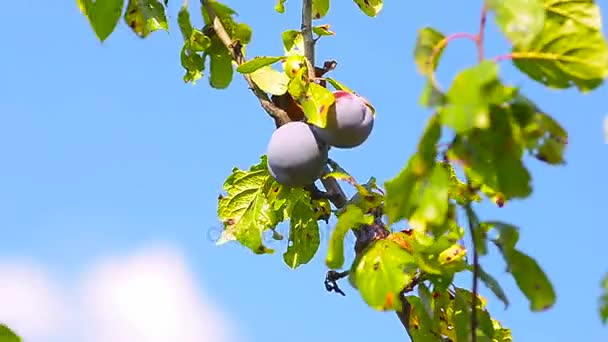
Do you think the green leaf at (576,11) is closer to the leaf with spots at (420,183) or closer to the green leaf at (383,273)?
the leaf with spots at (420,183)

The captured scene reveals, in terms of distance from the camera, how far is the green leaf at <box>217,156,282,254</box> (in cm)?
228

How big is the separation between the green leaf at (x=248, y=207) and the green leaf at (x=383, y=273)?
421 millimetres

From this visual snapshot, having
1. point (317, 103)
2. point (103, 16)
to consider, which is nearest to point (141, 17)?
point (103, 16)

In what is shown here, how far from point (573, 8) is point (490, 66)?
354mm

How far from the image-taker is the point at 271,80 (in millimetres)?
2121

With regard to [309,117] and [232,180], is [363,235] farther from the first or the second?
[232,180]

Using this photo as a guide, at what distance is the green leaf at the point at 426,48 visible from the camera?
47.5 inches

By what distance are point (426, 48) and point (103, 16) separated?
3.51 feet

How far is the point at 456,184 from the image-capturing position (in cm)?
215

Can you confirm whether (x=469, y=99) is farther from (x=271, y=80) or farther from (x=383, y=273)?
(x=271, y=80)

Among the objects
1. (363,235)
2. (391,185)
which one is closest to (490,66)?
(391,185)

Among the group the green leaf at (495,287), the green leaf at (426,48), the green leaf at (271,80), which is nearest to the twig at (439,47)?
the green leaf at (426,48)

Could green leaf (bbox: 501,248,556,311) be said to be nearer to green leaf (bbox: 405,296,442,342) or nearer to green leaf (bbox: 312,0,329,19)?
green leaf (bbox: 405,296,442,342)

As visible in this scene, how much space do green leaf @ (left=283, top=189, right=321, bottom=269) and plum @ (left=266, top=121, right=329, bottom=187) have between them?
0.12 meters
